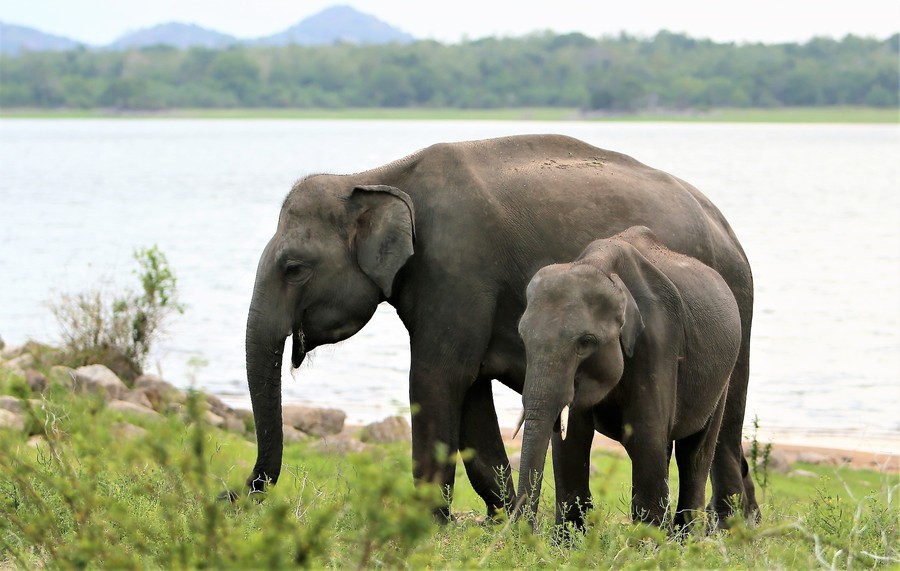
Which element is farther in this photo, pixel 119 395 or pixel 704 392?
pixel 119 395

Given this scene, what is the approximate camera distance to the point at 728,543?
227 inches

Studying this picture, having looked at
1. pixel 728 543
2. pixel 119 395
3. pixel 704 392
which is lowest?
pixel 119 395

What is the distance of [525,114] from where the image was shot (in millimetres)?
118125

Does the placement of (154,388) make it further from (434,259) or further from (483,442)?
(434,259)

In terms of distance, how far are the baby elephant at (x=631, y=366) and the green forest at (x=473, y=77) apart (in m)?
106

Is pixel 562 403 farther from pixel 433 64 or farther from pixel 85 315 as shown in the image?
pixel 433 64

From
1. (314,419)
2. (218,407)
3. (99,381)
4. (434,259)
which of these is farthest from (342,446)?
(434,259)

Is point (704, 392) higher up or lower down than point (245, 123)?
higher up

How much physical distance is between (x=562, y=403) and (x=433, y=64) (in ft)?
406

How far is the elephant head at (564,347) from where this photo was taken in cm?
560

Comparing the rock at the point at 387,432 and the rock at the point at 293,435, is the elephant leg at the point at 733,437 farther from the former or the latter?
the rock at the point at 387,432

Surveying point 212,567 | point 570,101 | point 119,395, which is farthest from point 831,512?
point 570,101

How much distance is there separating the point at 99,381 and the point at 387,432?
2.65 meters

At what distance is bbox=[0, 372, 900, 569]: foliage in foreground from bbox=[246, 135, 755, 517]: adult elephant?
0.58m
